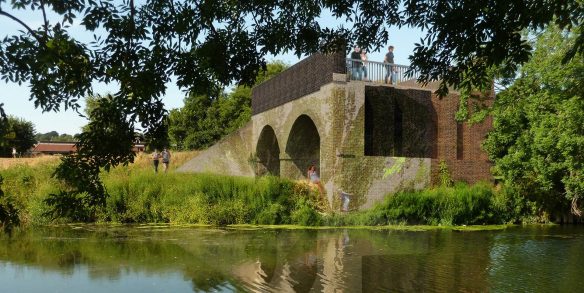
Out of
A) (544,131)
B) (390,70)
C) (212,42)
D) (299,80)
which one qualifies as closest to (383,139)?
(390,70)

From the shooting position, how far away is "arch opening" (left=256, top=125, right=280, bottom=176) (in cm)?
2889

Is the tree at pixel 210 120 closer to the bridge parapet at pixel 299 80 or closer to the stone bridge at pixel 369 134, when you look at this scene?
the bridge parapet at pixel 299 80

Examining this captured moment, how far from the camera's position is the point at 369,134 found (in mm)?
19109

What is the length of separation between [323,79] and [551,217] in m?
9.60

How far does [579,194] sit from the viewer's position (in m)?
17.6

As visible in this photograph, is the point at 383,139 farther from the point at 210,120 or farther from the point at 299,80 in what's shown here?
the point at 210,120

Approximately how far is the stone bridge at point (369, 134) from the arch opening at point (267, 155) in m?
4.44

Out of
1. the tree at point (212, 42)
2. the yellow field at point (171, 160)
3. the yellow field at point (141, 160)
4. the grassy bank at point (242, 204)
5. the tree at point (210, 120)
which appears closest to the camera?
the tree at point (212, 42)

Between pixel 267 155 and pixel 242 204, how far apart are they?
1280cm

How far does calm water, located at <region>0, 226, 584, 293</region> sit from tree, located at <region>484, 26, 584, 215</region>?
8.92ft

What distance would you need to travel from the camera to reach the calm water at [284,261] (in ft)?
26.8

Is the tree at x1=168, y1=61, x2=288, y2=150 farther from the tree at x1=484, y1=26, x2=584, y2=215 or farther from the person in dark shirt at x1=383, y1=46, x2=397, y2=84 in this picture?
the tree at x1=484, y1=26, x2=584, y2=215

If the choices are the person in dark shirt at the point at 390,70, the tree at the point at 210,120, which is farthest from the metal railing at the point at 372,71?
the tree at the point at 210,120

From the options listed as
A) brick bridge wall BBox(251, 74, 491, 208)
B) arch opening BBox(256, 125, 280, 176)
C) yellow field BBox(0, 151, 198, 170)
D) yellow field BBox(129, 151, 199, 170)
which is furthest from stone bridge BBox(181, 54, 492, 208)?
yellow field BBox(0, 151, 198, 170)
